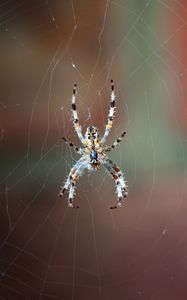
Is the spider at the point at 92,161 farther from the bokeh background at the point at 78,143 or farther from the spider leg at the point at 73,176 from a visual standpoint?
the bokeh background at the point at 78,143

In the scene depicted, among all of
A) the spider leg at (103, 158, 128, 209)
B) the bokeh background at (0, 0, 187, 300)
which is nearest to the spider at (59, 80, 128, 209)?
the spider leg at (103, 158, 128, 209)

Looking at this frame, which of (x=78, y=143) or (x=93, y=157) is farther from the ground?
(x=78, y=143)

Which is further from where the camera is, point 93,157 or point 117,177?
point 117,177

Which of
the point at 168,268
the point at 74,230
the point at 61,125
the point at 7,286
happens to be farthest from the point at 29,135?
the point at 168,268

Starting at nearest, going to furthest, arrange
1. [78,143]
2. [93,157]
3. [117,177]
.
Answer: [93,157]
[117,177]
[78,143]

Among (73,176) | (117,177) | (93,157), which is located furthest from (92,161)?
(117,177)

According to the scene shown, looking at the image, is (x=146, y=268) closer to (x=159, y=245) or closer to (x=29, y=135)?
(x=159, y=245)

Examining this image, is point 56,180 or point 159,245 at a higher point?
point 56,180

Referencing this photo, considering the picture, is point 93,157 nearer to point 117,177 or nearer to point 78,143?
point 117,177

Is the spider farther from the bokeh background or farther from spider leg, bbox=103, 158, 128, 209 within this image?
the bokeh background
